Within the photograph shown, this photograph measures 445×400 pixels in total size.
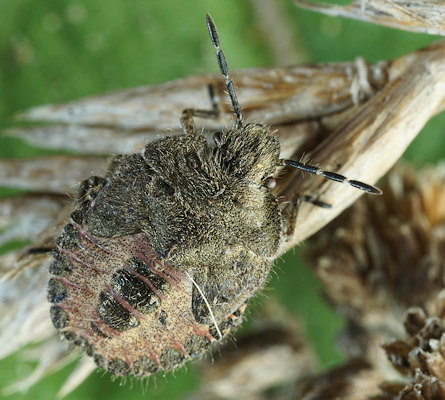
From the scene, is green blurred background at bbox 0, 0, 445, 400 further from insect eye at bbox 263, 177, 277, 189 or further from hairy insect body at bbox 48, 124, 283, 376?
insect eye at bbox 263, 177, 277, 189

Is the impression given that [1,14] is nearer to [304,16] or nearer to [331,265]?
[304,16]

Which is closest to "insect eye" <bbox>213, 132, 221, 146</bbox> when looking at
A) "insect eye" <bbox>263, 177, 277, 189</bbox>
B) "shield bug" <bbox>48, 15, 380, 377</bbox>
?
"shield bug" <bbox>48, 15, 380, 377</bbox>

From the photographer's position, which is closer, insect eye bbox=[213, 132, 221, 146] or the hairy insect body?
the hairy insect body

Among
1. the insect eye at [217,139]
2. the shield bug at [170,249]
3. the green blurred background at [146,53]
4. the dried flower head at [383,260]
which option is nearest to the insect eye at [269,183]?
the shield bug at [170,249]

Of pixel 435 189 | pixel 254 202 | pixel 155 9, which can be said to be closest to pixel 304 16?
pixel 155 9

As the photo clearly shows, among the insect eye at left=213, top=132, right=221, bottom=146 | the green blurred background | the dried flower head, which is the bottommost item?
the dried flower head

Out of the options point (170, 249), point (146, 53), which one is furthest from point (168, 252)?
point (146, 53)

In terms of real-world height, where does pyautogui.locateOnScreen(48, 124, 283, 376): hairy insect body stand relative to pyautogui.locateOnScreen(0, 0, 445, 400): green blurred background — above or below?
below

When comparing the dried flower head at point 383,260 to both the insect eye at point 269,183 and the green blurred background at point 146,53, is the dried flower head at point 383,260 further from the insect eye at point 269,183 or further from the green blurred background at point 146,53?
the insect eye at point 269,183
